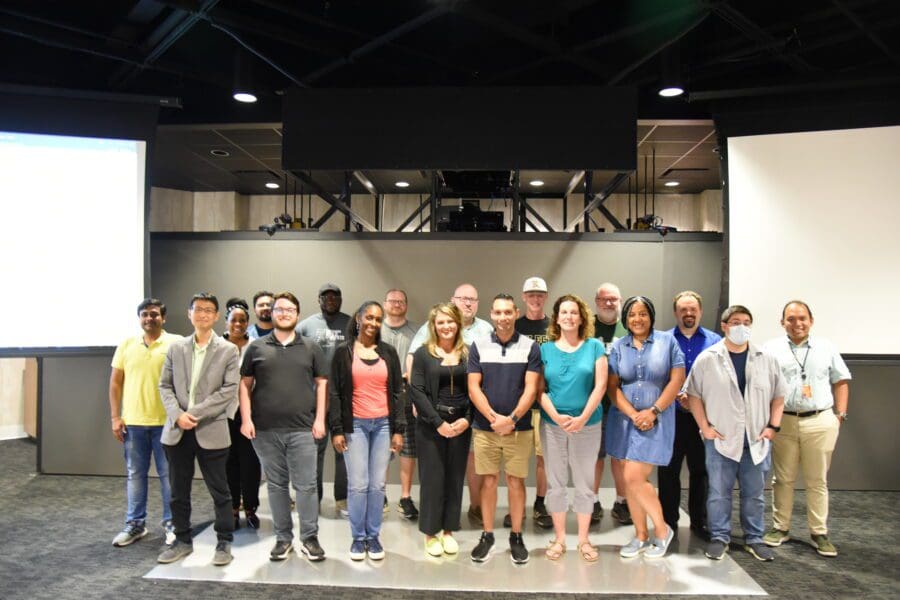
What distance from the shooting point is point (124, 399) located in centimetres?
378

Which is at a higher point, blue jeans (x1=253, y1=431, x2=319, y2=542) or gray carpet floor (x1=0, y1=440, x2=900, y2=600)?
blue jeans (x1=253, y1=431, x2=319, y2=542)

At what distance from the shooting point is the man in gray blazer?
11.2ft

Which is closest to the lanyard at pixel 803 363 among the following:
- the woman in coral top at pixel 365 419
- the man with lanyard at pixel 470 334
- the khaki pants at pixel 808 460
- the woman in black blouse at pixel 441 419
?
the khaki pants at pixel 808 460

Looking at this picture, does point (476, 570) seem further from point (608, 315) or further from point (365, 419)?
point (608, 315)

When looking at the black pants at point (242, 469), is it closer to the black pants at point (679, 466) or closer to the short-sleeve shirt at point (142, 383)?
the short-sleeve shirt at point (142, 383)

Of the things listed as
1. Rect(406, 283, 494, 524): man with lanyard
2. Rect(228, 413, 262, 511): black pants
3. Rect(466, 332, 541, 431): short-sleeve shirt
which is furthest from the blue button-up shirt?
Rect(228, 413, 262, 511): black pants

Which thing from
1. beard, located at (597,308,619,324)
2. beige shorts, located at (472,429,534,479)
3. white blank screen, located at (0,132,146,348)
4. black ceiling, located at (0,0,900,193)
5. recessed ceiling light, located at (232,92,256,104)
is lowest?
beige shorts, located at (472,429,534,479)

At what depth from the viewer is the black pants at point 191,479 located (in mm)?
3447

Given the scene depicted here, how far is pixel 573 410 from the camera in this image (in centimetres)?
346

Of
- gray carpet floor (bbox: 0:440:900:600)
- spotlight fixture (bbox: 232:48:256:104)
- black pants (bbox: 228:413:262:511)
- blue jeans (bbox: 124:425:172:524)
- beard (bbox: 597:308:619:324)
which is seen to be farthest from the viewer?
spotlight fixture (bbox: 232:48:256:104)

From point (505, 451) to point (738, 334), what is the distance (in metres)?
1.57

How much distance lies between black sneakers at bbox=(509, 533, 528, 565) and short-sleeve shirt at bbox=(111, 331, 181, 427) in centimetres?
229

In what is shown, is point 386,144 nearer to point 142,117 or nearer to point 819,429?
point 142,117

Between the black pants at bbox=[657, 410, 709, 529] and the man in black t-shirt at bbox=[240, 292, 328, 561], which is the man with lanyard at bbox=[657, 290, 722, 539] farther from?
the man in black t-shirt at bbox=[240, 292, 328, 561]
